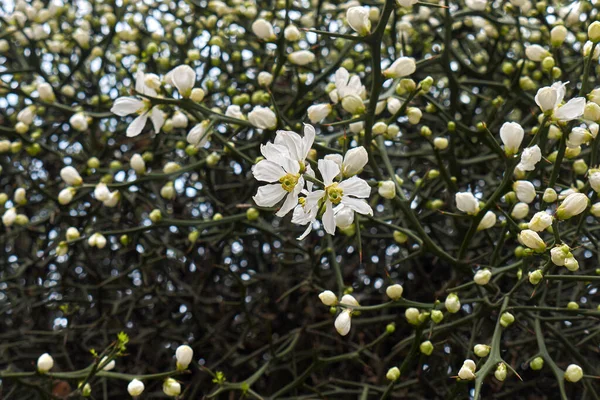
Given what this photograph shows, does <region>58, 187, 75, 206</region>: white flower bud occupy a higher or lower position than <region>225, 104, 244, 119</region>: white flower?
lower

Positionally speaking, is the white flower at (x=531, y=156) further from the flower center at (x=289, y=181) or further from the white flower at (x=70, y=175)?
the white flower at (x=70, y=175)

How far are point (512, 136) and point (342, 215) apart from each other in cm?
20

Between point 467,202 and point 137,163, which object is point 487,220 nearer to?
point 467,202

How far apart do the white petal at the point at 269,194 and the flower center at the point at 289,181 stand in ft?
0.05

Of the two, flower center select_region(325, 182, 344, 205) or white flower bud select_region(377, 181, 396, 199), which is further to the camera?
white flower bud select_region(377, 181, 396, 199)

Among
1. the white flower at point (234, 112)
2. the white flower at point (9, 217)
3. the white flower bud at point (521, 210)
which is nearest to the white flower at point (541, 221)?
the white flower bud at point (521, 210)

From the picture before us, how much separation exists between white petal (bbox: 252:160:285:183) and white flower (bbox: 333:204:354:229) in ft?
0.23

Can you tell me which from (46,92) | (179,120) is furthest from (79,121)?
(179,120)

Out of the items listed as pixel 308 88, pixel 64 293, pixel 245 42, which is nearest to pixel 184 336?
pixel 64 293

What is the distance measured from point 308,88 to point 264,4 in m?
0.33

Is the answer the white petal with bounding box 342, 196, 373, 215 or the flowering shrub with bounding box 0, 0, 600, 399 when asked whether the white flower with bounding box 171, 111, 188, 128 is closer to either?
the flowering shrub with bounding box 0, 0, 600, 399

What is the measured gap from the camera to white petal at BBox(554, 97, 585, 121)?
678 mm

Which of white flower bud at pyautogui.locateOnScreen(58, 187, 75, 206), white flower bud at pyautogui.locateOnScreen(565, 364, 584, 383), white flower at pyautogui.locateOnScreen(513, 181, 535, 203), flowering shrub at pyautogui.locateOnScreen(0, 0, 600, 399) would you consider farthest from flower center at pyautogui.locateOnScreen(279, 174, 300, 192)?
white flower bud at pyautogui.locateOnScreen(58, 187, 75, 206)

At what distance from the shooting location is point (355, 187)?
2.11 feet
